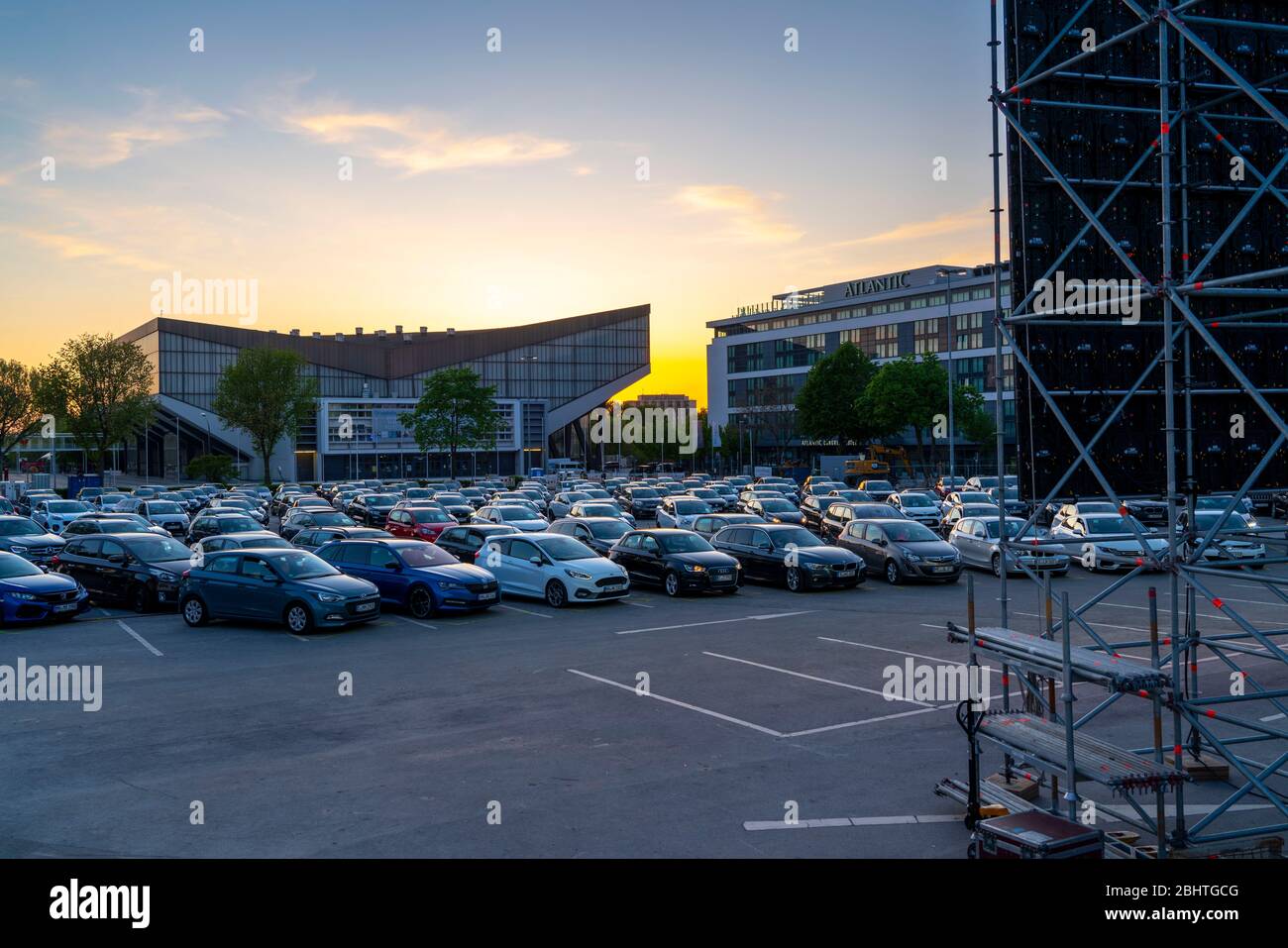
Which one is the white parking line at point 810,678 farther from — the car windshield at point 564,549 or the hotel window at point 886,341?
the hotel window at point 886,341

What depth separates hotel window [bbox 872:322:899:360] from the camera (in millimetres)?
103062

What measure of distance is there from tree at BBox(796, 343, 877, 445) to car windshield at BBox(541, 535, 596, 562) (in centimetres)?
6519

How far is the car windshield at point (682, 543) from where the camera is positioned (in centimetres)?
2398

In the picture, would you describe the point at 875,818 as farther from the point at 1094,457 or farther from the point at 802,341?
the point at 802,341

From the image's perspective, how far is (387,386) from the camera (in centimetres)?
13150

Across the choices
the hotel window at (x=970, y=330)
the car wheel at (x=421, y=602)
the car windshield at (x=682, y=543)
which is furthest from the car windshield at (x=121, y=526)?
the hotel window at (x=970, y=330)

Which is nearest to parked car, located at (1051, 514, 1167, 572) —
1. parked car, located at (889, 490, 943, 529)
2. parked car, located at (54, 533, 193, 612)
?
parked car, located at (889, 490, 943, 529)

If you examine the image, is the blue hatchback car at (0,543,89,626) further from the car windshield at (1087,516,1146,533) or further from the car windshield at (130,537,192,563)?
the car windshield at (1087,516,1146,533)

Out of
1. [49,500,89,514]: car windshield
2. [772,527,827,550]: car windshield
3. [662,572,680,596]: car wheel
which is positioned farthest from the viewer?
[49,500,89,514]: car windshield

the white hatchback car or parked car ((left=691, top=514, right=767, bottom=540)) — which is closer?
the white hatchback car

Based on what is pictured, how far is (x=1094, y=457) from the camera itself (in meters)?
11.3

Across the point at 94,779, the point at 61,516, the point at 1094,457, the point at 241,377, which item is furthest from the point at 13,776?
A: the point at 241,377

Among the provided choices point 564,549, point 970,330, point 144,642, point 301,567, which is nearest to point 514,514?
point 564,549

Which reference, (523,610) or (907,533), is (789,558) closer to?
(907,533)
